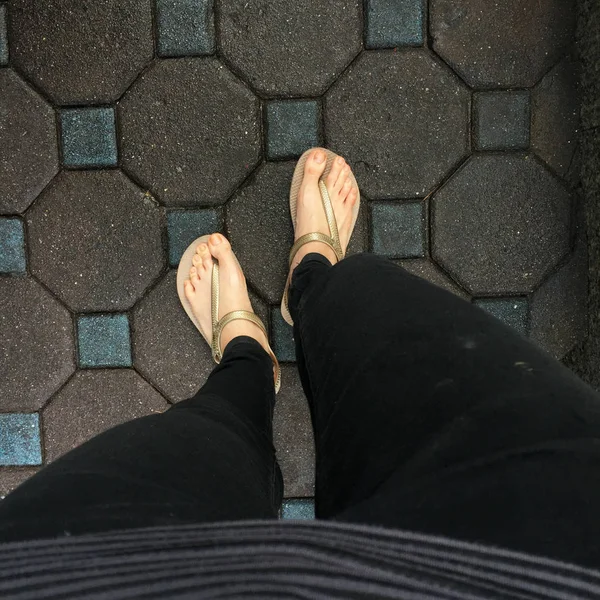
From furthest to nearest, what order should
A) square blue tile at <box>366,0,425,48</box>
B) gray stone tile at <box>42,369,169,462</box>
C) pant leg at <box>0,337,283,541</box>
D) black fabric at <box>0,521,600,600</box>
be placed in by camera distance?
1. gray stone tile at <box>42,369,169,462</box>
2. square blue tile at <box>366,0,425,48</box>
3. pant leg at <box>0,337,283,541</box>
4. black fabric at <box>0,521,600,600</box>

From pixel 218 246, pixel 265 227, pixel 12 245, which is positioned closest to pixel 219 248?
pixel 218 246

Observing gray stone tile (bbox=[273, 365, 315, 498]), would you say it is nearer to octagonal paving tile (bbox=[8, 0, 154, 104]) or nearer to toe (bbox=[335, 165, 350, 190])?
toe (bbox=[335, 165, 350, 190])

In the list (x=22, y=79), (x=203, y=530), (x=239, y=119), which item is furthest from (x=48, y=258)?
(x=203, y=530)

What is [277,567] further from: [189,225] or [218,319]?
[189,225]

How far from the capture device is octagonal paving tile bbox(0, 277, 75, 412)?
1.17 m

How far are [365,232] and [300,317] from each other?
0.33 m

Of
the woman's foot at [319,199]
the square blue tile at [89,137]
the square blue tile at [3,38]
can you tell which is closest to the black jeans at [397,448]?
the woman's foot at [319,199]

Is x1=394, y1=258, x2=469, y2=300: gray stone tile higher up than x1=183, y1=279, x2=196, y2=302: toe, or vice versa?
x1=394, y1=258, x2=469, y2=300: gray stone tile

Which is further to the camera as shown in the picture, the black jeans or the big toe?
the big toe

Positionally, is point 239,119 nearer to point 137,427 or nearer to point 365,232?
point 365,232

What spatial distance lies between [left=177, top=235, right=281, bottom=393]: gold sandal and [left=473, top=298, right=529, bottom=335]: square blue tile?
0.47 metres

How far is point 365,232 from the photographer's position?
115 cm

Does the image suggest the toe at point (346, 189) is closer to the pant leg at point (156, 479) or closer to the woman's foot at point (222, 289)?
the woman's foot at point (222, 289)

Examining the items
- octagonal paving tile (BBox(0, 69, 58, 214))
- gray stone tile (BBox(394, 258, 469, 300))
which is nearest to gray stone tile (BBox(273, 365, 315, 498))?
gray stone tile (BBox(394, 258, 469, 300))
